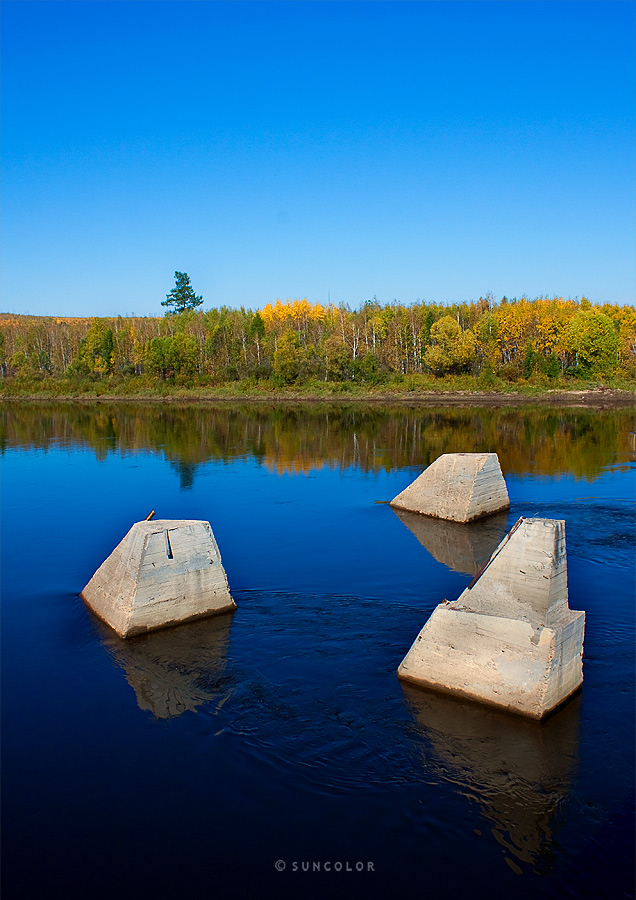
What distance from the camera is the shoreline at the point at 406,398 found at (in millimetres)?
70062

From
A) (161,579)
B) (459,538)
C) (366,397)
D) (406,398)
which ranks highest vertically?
(366,397)

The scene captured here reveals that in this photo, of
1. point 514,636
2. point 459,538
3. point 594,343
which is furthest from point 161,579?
point 594,343

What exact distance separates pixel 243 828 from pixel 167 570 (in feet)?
16.7

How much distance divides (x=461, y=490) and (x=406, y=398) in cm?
Answer: 5684

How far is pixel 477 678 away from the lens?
350 inches

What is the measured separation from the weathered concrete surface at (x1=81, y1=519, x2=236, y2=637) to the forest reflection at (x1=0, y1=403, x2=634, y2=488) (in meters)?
14.1

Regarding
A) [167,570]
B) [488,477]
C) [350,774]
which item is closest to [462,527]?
[488,477]

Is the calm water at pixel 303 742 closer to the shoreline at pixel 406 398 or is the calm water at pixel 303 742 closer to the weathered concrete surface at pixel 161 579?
the weathered concrete surface at pixel 161 579

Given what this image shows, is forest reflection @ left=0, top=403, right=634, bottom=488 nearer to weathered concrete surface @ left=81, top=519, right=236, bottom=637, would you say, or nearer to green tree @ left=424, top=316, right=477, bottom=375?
weathered concrete surface @ left=81, top=519, right=236, bottom=637

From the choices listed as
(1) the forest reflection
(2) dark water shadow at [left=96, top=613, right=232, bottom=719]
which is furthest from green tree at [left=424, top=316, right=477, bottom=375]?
(2) dark water shadow at [left=96, top=613, right=232, bottom=719]

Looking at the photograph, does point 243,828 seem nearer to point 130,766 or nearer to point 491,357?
point 130,766

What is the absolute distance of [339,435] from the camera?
140 ft

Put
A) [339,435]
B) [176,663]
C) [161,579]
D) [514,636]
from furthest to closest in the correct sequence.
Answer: [339,435], [161,579], [176,663], [514,636]

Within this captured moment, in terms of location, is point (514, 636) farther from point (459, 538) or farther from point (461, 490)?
point (461, 490)
